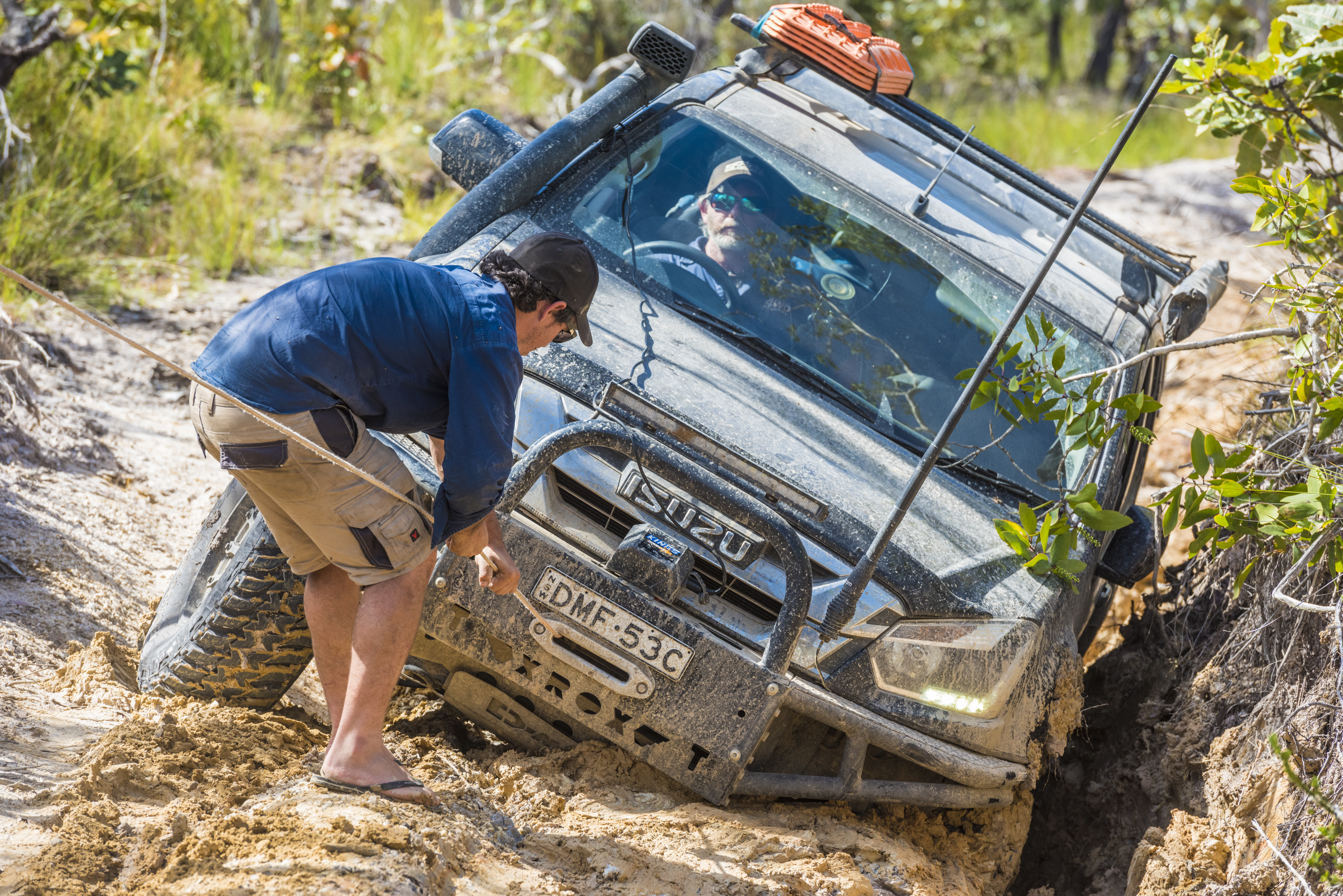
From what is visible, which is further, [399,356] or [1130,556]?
[1130,556]

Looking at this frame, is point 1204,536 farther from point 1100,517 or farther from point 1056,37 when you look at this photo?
point 1056,37

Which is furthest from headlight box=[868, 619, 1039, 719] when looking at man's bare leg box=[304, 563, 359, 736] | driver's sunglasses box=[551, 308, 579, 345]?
man's bare leg box=[304, 563, 359, 736]

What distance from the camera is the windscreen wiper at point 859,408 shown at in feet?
11.7

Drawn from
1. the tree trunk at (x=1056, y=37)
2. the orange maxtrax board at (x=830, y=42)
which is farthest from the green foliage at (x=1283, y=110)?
the tree trunk at (x=1056, y=37)

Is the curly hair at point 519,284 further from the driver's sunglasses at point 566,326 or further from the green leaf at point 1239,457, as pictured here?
the green leaf at point 1239,457

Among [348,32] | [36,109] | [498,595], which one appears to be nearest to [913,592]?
[498,595]

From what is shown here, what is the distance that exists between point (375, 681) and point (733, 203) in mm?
2127

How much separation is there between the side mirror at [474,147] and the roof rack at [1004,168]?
105 cm

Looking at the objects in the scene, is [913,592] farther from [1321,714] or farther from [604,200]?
[604,200]

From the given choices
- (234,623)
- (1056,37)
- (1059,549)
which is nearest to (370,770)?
(234,623)

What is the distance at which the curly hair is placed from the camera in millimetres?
2625

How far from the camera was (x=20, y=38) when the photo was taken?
20.0 ft

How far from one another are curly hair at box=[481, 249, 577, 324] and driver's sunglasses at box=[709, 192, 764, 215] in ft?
4.88

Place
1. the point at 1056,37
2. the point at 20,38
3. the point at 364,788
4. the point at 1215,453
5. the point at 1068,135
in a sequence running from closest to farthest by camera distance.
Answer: the point at 364,788, the point at 1215,453, the point at 20,38, the point at 1068,135, the point at 1056,37
